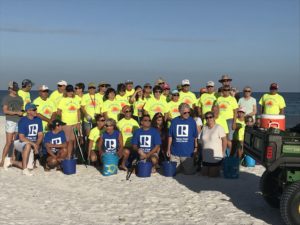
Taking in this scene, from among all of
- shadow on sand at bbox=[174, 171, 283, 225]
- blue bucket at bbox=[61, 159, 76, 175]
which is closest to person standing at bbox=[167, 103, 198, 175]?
shadow on sand at bbox=[174, 171, 283, 225]

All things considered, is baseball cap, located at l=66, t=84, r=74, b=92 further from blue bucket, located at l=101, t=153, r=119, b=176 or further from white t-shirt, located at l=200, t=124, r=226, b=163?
white t-shirt, located at l=200, t=124, r=226, b=163

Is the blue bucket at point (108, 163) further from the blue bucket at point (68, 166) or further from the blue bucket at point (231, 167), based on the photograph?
the blue bucket at point (231, 167)

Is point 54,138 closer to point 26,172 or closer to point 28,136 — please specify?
point 28,136

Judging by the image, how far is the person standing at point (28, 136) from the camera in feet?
29.9

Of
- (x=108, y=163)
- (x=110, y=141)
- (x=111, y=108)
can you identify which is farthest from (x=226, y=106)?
(x=108, y=163)

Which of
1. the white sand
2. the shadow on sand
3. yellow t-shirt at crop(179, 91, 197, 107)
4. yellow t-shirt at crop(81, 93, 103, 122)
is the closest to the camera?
the white sand

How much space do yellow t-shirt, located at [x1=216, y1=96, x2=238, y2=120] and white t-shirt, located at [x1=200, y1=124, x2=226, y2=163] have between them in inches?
40.9

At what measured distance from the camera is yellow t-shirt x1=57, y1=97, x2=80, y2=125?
10141 mm

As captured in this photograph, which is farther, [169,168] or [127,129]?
[127,129]

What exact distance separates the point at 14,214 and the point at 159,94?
16.7ft

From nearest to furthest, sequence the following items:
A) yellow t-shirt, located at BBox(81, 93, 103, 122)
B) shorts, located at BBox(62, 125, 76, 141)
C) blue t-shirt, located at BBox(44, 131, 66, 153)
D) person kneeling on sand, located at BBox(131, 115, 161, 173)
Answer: person kneeling on sand, located at BBox(131, 115, 161, 173)
blue t-shirt, located at BBox(44, 131, 66, 153)
shorts, located at BBox(62, 125, 76, 141)
yellow t-shirt, located at BBox(81, 93, 103, 122)

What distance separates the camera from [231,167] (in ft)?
29.0

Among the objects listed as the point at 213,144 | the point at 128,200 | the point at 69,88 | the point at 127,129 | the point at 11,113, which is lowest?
the point at 128,200

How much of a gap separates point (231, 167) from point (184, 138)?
1221 mm
